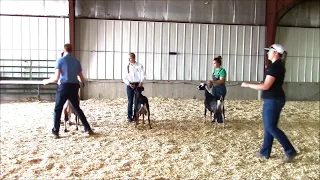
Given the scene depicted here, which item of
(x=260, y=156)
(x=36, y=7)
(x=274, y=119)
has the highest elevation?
(x=36, y=7)

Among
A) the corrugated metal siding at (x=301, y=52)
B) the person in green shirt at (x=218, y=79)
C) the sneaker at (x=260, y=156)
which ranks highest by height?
Answer: the corrugated metal siding at (x=301, y=52)

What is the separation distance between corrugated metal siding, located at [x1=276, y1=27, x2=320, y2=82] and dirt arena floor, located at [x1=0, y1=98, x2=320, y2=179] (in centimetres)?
536

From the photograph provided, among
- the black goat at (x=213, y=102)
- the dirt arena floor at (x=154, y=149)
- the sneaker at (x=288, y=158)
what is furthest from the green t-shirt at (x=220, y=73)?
the sneaker at (x=288, y=158)

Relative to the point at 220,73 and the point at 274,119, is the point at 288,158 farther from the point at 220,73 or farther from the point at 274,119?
the point at 220,73

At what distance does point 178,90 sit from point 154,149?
756cm

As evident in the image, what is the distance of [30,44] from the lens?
478 inches

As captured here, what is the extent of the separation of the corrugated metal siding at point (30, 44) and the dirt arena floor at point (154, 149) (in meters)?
4.13

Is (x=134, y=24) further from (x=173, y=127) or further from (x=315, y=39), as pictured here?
(x=315, y=39)

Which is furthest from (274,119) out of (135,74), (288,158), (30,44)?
(30,44)

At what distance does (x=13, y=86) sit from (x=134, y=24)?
4907mm

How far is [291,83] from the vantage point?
1362cm

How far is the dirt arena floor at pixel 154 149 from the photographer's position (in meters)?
4.41

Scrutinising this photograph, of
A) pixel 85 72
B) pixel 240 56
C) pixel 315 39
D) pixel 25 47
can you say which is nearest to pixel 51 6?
pixel 25 47

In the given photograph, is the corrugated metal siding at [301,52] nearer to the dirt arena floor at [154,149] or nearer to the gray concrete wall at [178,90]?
the gray concrete wall at [178,90]
